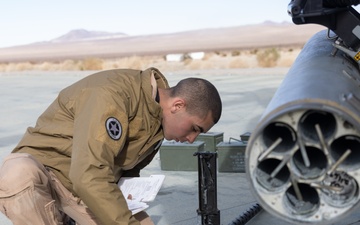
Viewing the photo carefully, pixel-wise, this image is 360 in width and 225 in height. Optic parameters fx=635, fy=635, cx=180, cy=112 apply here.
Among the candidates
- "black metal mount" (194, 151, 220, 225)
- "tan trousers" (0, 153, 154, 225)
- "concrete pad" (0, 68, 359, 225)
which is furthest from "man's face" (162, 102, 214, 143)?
"concrete pad" (0, 68, 359, 225)

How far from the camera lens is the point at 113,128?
3160mm

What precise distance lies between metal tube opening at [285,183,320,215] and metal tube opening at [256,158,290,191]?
4 centimetres

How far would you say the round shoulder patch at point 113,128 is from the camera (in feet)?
10.3

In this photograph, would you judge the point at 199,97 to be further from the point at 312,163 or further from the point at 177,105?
the point at 312,163

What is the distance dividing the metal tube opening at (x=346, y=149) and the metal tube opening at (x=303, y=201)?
6.2 inches

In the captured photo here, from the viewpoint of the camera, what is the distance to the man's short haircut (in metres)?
3.36

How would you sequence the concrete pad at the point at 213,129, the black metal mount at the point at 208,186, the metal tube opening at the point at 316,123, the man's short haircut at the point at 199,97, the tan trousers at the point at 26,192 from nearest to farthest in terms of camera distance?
1. the metal tube opening at the point at 316,123
2. the man's short haircut at the point at 199,97
3. the tan trousers at the point at 26,192
4. the black metal mount at the point at 208,186
5. the concrete pad at the point at 213,129

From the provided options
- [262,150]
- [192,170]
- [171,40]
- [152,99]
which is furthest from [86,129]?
[171,40]

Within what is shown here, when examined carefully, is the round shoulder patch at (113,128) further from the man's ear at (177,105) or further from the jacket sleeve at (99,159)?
the man's ear at (177,105)

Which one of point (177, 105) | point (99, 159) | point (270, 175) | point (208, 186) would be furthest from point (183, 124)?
point (270, 175)

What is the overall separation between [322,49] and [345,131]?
3.88 ft

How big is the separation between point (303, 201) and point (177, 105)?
1.30m

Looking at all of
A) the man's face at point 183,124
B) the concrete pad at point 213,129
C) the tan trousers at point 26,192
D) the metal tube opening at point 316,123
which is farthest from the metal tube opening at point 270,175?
the concrete pad at point 213,129

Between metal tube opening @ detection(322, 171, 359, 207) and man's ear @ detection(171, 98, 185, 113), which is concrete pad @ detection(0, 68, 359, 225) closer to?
man's ear @ detection(171, 98, 185, 113)
